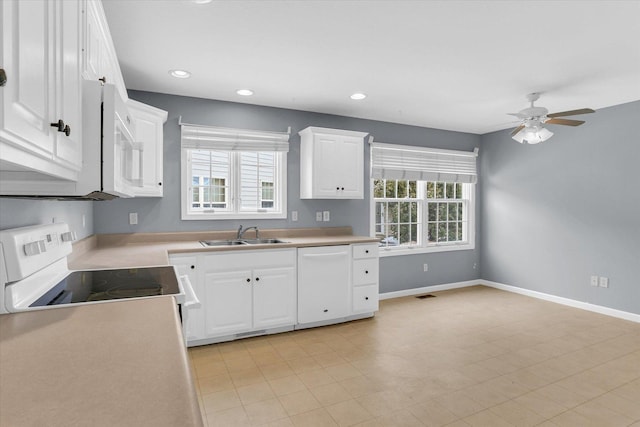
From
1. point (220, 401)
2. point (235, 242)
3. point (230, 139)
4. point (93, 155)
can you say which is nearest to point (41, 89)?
point (93, 155)

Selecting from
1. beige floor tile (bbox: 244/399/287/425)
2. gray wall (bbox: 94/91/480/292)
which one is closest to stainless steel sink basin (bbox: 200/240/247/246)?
gray wall (bbox: 94/91/480/292)

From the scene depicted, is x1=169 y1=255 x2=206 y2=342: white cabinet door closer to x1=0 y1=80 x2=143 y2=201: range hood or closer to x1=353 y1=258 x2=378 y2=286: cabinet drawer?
x1=353 y1=258 x2=378 y2=286: cabinet drawer

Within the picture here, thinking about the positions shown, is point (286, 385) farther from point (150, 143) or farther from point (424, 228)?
point (424, 228)

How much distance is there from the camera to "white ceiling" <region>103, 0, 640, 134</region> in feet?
6.85

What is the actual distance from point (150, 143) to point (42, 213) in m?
1.28

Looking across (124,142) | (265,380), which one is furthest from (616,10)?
(265,380)

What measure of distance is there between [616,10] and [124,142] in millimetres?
2751

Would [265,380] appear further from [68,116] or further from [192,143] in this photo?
[192,143]

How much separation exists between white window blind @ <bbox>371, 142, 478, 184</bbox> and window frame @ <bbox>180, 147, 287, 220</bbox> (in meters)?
1.27

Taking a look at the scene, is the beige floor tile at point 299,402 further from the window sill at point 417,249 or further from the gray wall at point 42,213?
the window sill at point 417,249

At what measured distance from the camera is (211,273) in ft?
10.1

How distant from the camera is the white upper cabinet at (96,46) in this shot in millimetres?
1396

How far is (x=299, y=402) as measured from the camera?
2242 millimetres

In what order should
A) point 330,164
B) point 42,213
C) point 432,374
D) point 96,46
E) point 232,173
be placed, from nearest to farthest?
point 96,46 → point 42,213 → point 432,374 → point 232,173 → point 330,164
